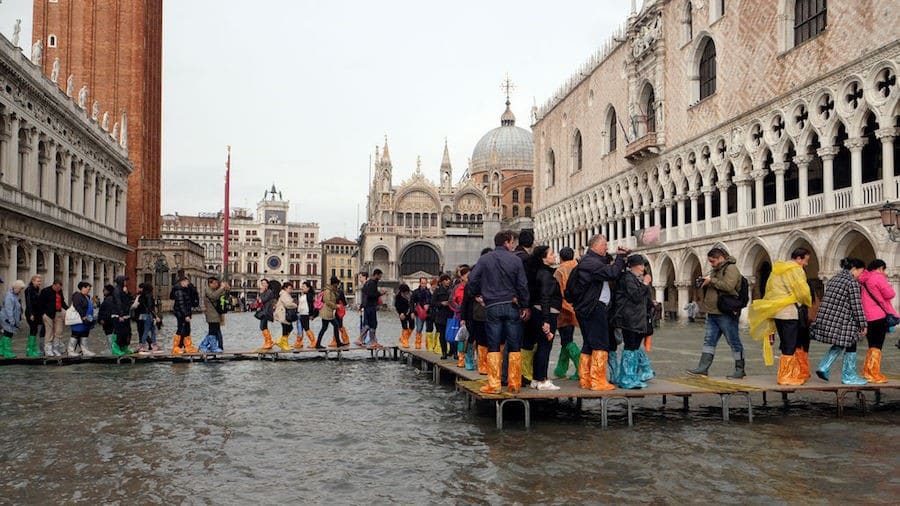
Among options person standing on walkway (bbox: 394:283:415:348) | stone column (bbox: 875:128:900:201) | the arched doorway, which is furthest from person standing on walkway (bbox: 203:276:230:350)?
the arched doorway

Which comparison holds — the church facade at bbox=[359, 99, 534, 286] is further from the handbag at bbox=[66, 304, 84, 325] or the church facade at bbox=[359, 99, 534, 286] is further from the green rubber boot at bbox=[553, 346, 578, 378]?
the green rubber boot at bbox=[553, 346, 578, 378]

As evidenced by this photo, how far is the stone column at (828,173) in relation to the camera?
26095 millimetres

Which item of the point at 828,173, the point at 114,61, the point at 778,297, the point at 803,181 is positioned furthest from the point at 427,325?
the point at 114,61

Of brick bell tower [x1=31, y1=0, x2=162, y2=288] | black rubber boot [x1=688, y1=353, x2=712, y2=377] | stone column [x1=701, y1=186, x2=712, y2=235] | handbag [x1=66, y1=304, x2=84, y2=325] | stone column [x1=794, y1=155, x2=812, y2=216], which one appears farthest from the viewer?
brick bell tower [x1=31, y1=0, x2=162, y2=288]

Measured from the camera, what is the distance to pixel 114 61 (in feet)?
189

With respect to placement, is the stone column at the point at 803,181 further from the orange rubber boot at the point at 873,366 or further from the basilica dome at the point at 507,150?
the basilica dome at the point at 507,150

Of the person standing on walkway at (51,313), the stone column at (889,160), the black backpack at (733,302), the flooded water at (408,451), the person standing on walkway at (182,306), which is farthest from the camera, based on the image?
the stone column at (889,160)

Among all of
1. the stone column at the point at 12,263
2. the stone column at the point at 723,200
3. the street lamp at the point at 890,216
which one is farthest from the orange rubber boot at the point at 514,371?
the stone column at the point at 12,263

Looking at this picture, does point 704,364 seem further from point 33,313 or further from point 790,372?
point 33,313

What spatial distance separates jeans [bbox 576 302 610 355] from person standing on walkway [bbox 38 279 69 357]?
466 inches

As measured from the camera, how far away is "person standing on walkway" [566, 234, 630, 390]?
9.25 m

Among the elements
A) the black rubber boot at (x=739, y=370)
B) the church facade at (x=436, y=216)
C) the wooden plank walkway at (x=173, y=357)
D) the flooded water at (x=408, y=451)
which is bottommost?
the flooded water at (x=408, y=451)

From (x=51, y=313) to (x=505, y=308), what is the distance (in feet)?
37.9

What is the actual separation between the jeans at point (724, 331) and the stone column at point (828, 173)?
17933 mm
